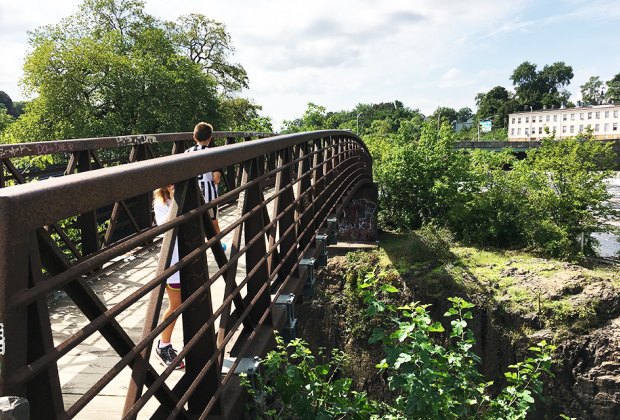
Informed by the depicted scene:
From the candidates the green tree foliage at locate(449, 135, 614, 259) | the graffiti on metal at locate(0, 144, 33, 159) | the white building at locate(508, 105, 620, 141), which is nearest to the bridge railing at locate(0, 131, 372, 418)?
the graffiti on metal at locate(0, 144, 33, 159)

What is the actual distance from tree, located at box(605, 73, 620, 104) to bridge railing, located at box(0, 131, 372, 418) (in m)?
122

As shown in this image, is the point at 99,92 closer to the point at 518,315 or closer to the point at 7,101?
the point at 518,315

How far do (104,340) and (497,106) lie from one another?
117964 mm

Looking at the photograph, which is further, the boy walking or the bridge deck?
the boy walking

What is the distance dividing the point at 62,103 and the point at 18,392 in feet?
80.5

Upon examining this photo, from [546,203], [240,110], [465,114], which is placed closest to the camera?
[546,203]

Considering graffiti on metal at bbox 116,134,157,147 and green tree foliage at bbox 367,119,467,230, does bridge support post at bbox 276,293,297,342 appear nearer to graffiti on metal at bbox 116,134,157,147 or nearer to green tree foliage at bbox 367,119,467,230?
graffiti on metal at bbox 116,134,157,147

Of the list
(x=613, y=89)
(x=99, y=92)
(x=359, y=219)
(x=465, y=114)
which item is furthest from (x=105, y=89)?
(x=465, y=114)

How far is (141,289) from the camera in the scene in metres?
1.63

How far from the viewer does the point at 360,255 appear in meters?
18.5

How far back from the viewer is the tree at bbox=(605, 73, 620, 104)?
105469 mm

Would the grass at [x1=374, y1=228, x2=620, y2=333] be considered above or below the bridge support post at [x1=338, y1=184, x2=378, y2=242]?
below

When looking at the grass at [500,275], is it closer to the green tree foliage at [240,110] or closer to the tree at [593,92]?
the green tree foliage at [240,110]

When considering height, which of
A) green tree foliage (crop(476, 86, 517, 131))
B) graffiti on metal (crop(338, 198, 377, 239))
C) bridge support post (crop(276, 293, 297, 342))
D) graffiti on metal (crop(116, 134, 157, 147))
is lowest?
graffiti on metal (crop(338, 198, 377, 239))
